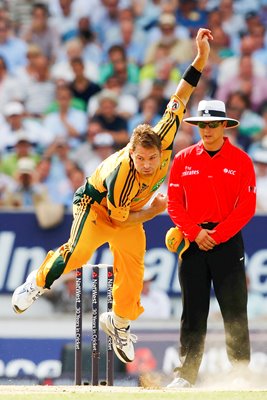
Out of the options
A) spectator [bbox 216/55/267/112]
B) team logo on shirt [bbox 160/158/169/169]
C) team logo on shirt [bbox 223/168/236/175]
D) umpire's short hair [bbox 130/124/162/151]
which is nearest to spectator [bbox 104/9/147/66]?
spectator [bbox 216/55/267/112]

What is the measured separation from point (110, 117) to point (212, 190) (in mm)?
5957

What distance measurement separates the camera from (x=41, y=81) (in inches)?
582

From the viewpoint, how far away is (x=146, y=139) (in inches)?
299

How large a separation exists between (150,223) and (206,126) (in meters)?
2.81

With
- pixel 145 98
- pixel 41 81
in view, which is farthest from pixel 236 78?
pixel 41 81

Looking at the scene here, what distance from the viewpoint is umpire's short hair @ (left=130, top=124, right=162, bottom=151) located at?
760 centimetres

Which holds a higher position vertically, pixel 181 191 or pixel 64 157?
pixel 64 157

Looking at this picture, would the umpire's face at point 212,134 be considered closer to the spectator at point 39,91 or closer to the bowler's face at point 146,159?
the bowler's face at point 146,159

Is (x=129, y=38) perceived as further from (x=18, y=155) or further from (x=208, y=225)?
(x=208, y=225)

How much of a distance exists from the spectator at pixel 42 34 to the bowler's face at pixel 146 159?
7879mm

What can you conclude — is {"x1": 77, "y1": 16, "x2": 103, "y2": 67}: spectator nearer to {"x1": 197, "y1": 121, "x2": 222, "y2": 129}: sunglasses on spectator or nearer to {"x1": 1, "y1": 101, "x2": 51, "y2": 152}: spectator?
{"x1": 1, "y1": 101, "x2": 51, "y2": 152}: spectator

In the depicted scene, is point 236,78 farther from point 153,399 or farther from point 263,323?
point 153,399

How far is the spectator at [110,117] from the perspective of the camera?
45.8 feet

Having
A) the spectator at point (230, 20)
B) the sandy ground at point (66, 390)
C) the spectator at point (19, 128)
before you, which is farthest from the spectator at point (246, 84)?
the sandy ground at point (66, 390)
